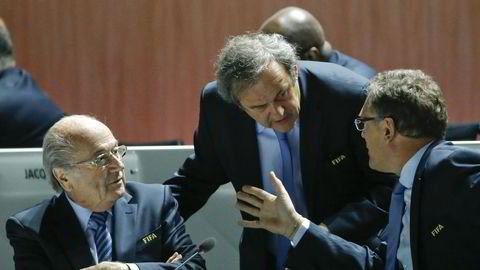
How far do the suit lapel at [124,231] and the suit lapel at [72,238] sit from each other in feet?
0.32

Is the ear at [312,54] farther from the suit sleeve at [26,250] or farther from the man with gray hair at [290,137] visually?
the suit sleeve at [26,250]

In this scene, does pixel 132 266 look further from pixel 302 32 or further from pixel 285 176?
pixel 302 32

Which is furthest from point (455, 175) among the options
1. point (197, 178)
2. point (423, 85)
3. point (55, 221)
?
point (55, 221)

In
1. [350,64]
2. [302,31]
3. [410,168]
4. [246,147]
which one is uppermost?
[410,168]

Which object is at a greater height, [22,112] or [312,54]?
[312,54]

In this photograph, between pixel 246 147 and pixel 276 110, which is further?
pixel 246 147

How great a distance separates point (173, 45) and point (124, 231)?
135 inches

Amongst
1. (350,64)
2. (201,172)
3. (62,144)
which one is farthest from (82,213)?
(350,64)

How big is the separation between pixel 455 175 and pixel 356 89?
0.62 metres

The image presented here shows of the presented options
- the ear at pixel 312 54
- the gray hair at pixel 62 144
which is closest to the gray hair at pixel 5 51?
the ear at pixel 312 54

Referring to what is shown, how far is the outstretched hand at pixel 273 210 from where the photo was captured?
9.40 ft

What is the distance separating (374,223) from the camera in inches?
122

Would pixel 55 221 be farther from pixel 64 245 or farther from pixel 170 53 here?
pixel 170 53

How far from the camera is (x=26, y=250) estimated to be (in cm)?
312
